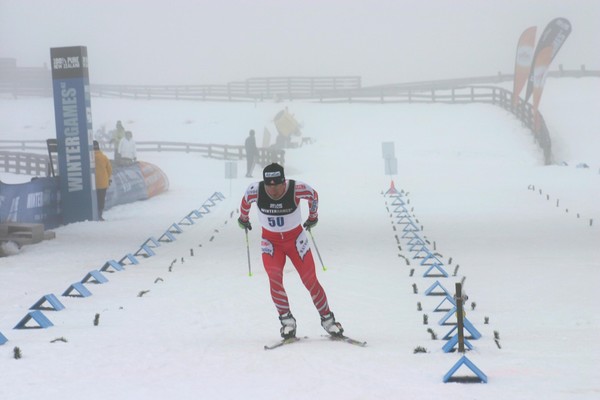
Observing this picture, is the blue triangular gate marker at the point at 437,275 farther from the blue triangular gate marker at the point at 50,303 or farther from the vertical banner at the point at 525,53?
the vertical banner at the point at 525,53

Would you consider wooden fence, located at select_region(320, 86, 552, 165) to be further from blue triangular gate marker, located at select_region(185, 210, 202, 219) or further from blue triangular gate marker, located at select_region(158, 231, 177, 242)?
blue triangular gate marker, located at select_region(158, 231, 177, 242)

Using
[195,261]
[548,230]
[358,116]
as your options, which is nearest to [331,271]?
[195,261]

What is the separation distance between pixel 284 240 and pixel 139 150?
1610 inches

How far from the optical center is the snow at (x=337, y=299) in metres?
8.22

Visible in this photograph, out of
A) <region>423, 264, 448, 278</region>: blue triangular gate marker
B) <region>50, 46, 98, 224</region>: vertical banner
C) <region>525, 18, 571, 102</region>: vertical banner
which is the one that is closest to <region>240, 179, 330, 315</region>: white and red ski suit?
<region>423, 264, 448, 278</region>: blue triangular gate marker

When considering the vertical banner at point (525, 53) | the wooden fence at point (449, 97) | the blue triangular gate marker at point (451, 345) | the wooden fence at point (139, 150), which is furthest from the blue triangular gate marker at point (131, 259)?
the wooden fence at point (449, 97)

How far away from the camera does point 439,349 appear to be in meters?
9.44

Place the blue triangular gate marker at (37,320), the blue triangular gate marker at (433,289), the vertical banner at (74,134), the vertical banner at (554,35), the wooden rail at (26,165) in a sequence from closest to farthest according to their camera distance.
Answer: the blue triangular gate marker at (37,320)
the blue triangular gate marker at (433,289)
the vertical banner at (74,134)
the wooden rail at (26,165)
the vertical banner at (554,35)

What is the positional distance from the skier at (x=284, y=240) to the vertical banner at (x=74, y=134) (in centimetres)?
1378

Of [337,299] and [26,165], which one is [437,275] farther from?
[26,165]

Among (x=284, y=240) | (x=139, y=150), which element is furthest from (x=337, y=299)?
(x=139, y=150)

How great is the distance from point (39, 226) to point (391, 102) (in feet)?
125

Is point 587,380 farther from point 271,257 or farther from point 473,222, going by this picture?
point 473,222

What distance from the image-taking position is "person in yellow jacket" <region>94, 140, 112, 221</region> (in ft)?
77.8
